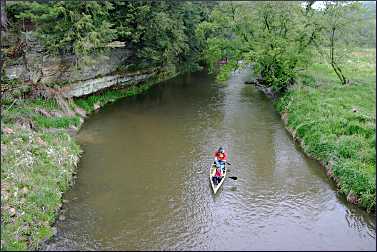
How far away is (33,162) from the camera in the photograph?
18156 mm

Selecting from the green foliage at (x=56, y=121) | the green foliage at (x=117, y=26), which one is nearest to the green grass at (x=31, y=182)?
the green foliage at (x=56, y=121)

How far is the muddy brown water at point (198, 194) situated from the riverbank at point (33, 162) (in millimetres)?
647

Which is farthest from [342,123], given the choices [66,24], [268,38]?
[66,24]

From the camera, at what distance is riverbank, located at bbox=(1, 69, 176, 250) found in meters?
14.4

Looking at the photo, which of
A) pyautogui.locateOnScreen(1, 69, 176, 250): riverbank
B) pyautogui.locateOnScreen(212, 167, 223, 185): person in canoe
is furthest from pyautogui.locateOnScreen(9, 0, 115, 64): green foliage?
pyautogui.locateOnScreen(212, 167, 223, 185): person in canoe

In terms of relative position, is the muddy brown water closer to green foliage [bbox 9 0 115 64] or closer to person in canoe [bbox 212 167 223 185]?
person in canoe [bbox 212 167 223 185]

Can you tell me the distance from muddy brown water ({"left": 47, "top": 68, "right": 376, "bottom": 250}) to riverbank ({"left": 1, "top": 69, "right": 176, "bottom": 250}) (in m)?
0.65

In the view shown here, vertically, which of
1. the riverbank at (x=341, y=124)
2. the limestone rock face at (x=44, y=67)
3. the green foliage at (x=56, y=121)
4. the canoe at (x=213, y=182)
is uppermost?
the limestone rock face at (x=44, y=67)

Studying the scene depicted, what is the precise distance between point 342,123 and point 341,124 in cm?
14

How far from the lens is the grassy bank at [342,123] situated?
59.1 feet

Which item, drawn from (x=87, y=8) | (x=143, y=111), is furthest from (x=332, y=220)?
(x=87, y=8)

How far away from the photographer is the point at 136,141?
2452 centimetres

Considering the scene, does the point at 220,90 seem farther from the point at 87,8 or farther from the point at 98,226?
the point at 98,226

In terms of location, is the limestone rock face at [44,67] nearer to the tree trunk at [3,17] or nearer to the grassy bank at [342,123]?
the tree trunk at [3,17]
